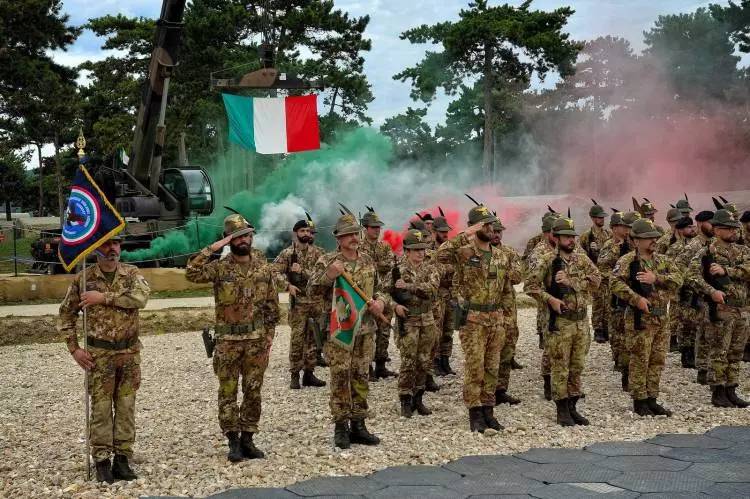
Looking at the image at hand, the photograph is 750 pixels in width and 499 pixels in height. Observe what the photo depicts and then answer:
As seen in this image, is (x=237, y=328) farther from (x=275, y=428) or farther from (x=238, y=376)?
(x=275, y=428)

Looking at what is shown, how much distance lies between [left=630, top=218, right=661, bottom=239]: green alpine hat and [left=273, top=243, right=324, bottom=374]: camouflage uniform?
13.0 feet

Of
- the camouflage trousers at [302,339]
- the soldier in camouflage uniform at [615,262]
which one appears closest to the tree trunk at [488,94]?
the soldier in camouflage uniform at [615,262]

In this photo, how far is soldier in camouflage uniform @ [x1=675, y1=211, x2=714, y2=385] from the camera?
10055 mm

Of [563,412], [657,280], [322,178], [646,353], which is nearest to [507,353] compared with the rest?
[563,412]

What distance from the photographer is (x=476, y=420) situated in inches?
333

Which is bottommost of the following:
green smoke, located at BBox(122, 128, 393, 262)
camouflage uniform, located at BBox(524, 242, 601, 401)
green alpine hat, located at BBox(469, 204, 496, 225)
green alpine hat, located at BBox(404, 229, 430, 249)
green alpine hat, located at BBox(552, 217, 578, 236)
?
camouflage uniform, located at BBox(524, 242, 601, 401)

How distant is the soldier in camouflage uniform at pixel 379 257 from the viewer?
10805mm

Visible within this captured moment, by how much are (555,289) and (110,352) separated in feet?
14.6

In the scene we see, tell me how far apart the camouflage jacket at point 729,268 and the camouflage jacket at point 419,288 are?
3.06 meters

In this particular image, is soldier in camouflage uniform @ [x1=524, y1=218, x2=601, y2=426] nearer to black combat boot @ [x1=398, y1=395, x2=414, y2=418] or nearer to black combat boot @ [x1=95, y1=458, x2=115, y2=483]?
black combat boot @ [x1=398, y1=395, x2=414, y2=418]

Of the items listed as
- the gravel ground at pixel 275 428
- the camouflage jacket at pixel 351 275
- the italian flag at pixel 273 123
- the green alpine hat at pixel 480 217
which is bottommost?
the gravel ground at pixel 275 428

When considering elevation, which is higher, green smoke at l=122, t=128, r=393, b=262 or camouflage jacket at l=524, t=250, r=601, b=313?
green smoke at l=122, t=128, r=393, b=262

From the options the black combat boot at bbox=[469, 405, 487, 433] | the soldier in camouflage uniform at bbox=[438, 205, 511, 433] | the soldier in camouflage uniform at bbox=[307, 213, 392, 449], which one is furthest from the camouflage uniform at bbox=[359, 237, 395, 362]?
the black combat boot at bbox=[469, 405, 487, 433]

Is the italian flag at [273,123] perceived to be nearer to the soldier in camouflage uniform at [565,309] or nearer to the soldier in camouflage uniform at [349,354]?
the soldier in camouflage uniform at [565,309]
